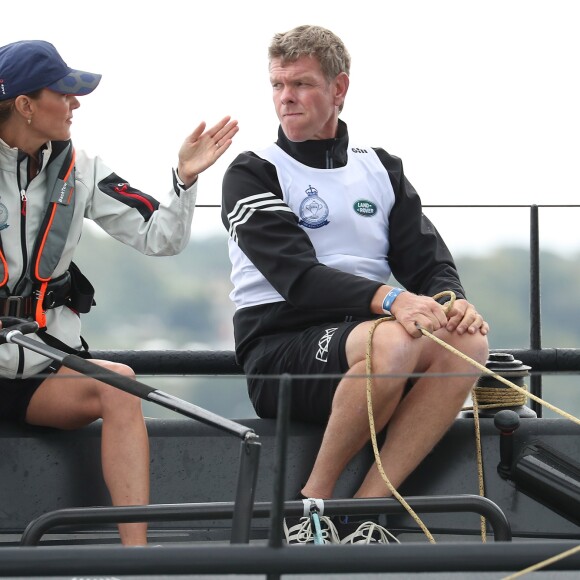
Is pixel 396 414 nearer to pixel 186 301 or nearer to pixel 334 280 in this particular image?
pixel 334 280

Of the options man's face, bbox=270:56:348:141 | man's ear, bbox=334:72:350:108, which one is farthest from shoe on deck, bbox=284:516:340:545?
man's ear, bbox=334:72:350:108

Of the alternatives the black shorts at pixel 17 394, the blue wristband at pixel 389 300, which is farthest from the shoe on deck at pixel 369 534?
the black shorts at pixel 17 394

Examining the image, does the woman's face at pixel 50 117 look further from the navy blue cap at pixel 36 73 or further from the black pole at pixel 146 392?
the black pole at pixel 146 392

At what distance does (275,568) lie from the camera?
6.87 ft

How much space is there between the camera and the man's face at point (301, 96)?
3.29 m

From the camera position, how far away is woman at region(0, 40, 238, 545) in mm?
3043

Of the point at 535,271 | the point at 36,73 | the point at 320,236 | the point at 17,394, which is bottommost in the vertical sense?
the point at 17,394

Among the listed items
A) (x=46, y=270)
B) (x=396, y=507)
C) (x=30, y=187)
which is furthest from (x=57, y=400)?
(x=396, y=507)

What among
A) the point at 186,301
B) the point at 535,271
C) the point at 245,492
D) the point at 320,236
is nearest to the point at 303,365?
the point at 320,236

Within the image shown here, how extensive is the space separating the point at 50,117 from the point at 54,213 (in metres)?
0.22

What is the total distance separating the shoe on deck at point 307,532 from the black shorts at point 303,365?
0.98 ft

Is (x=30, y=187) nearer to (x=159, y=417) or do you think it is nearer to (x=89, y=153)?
(x=89, y=153)

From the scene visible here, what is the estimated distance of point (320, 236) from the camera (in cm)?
328

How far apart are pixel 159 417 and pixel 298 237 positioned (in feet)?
1.83
